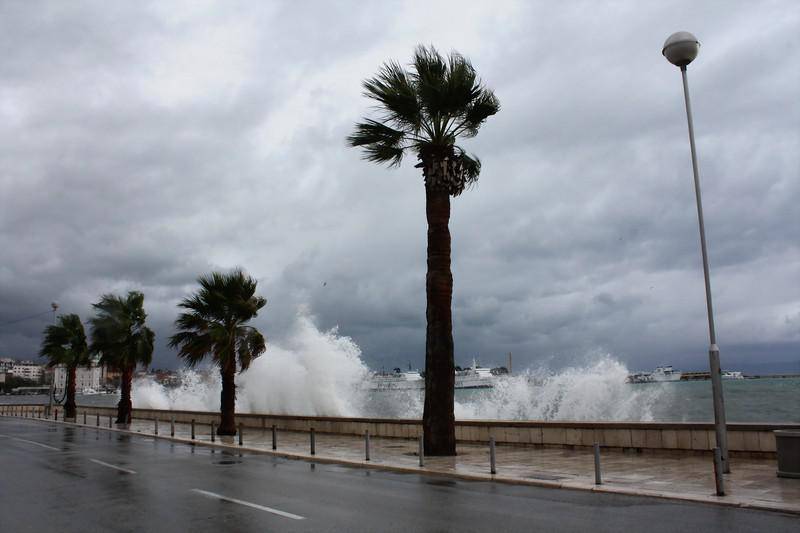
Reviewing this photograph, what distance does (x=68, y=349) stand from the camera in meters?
46.2

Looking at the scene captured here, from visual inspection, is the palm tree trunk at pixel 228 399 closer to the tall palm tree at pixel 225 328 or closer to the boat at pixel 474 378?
the tall palm tree at pixel 225 328

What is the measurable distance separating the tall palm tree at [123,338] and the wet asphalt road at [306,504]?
842 inches

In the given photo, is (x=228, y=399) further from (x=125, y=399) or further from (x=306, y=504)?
(x=306, y=504)

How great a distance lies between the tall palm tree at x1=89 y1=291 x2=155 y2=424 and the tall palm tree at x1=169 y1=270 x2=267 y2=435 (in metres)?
11.5

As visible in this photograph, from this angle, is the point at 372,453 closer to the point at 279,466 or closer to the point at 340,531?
the point at 279,466

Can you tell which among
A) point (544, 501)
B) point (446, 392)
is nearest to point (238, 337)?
point (446, 392)

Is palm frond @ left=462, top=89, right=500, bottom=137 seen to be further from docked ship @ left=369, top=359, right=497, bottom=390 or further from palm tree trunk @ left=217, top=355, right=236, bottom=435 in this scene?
docked ship @ left=369, top=359, right=497, bottom=390

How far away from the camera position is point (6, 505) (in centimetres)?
1024

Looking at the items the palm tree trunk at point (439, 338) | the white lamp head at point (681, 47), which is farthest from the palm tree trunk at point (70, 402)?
the white lamp head at point (681, 47)

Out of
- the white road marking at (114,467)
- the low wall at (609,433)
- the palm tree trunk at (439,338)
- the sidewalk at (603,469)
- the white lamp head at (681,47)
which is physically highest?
the white lamp head at (681,47)

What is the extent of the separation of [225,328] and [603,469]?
694 inches

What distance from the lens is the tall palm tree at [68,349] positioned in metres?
45.2

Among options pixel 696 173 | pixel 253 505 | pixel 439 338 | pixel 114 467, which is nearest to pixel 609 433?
pixel 439 338

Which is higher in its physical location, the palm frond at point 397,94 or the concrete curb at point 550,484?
the palm frond at point 397,94
